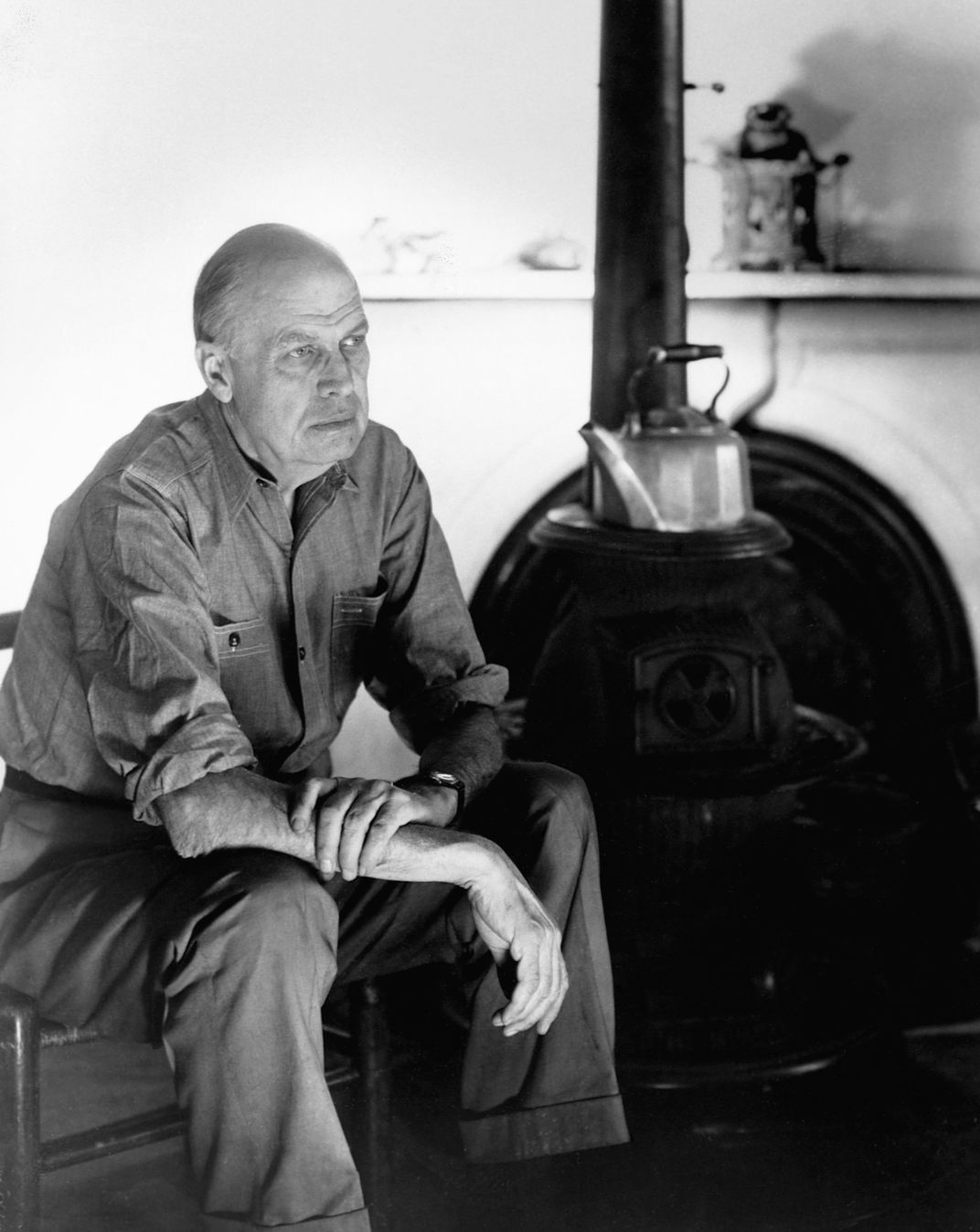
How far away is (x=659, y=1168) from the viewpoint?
1.67m

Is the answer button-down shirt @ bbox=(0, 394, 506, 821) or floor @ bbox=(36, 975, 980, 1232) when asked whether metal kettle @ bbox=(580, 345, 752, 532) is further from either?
floor @ bbox=(36, 975, 980, 1232)

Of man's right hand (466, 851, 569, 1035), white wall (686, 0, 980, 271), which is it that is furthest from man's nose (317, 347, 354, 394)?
white wall (686, 0, 980, 271)

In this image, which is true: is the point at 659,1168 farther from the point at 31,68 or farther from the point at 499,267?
the point at 31,68

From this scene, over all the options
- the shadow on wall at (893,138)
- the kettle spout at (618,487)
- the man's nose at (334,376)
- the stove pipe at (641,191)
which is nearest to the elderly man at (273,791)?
the man's nose at (334,376)

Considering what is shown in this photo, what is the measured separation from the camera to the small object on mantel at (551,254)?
2.39 metres

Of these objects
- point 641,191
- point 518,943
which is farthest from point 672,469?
point 518,943

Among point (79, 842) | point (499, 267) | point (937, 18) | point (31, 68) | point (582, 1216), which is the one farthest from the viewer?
point (937, 18)

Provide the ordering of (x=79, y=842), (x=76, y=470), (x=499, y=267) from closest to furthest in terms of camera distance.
A: (x=79, y=842) < (x=76, y=470) < (x=499, y=267)

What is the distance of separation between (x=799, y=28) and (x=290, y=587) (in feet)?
5.41

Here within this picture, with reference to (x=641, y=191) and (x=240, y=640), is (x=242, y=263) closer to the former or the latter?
(x=240, y=640)

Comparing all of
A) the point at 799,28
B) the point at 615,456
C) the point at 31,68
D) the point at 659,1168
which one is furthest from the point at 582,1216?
the point at 799,28

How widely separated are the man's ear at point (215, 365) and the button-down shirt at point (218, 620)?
1.2 inches

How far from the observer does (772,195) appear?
2549mm

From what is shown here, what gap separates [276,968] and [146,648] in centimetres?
32
